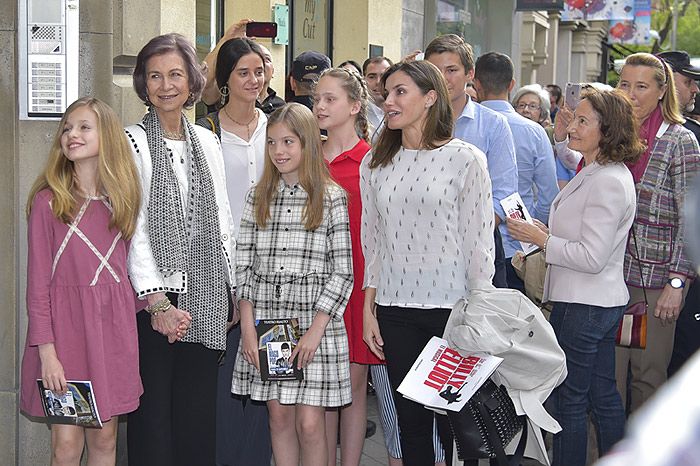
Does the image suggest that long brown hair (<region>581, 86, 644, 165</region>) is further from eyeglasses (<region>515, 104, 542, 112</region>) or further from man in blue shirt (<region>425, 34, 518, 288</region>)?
eyeglasses (<region>515, 104, 542, 112</region>)

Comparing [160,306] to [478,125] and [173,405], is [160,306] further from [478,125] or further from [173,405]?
[478,125]

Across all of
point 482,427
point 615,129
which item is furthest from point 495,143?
point 482,427

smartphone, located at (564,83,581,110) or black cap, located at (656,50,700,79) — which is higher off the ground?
black cap, located at (656,50,700,79)

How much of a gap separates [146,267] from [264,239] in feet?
1.92

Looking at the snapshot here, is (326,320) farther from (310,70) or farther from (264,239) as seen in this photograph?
(310,70)

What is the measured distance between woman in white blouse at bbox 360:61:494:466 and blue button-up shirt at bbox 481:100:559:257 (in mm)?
2010

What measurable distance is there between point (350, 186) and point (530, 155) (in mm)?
1896

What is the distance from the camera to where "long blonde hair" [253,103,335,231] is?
4531 mm

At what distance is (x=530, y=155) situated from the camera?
21.2ft

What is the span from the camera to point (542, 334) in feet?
14.2

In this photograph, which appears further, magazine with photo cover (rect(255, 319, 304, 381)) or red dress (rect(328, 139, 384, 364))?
red dress (rect(328, 139, 384, 364))

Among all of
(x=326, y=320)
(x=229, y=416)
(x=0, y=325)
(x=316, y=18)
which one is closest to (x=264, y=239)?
(x=326, y=320)

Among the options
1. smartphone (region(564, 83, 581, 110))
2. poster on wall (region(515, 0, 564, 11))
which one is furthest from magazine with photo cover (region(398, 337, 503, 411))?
poster on wall (region(515, 0, 564, 11))

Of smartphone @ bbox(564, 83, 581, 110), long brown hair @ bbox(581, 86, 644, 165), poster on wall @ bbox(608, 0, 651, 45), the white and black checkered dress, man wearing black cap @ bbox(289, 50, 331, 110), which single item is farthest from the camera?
poster on wall @ bbox(608, 0, 651, 45)
